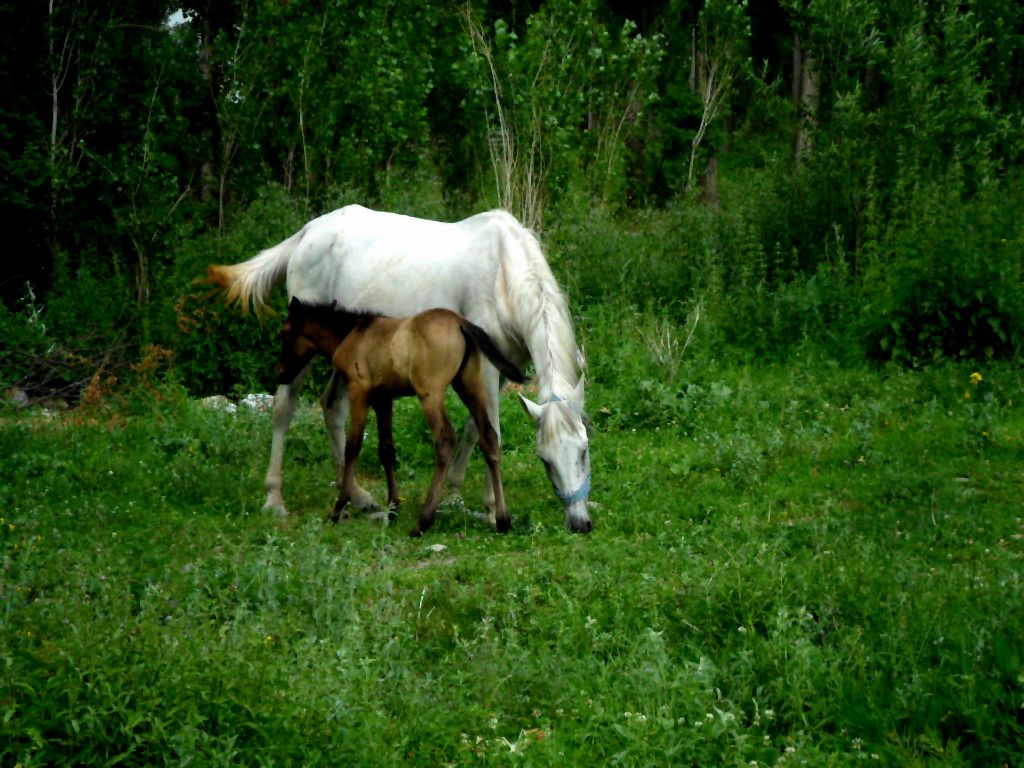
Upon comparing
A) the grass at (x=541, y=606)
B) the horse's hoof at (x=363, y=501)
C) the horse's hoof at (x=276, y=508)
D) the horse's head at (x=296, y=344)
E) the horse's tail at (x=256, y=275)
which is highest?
the horse's tail at (x=256, y=275)

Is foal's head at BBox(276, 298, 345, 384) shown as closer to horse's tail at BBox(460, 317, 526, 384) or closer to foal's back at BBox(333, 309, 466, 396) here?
foal's back at BBox(333, 309, 466, 396)

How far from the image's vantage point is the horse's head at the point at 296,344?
27.6ft

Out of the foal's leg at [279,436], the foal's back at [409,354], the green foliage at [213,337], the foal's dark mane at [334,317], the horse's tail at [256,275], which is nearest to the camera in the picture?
the foal's back at [409,354]

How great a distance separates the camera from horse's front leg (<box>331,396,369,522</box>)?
769cm

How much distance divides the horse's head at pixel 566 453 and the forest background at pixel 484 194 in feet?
13.2

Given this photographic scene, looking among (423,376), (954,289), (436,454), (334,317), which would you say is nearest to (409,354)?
(423,376)

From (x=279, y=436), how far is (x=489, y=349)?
183 cm

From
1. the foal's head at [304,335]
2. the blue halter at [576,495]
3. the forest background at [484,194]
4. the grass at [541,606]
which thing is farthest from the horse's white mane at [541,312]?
the forest background at [484,194]

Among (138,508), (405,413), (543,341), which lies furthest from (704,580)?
(405,413)

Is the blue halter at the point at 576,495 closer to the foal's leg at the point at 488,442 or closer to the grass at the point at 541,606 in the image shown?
the grass at the point at 541,606

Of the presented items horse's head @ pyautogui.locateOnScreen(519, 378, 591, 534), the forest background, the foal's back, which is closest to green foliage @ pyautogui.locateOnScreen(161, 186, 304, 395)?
the forest background

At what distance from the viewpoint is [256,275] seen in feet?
29.3

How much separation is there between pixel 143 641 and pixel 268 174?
9930mm

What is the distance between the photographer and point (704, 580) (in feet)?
18.8
